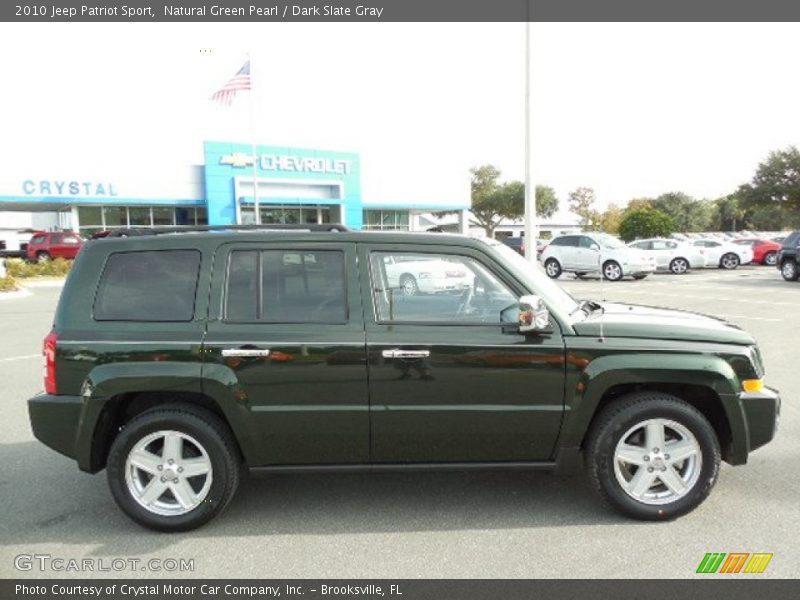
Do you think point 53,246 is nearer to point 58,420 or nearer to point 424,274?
point 58,420

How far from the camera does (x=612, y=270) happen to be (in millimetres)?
20125

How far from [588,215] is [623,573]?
7984 cm

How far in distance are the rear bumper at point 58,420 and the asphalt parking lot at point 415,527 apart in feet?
1.72

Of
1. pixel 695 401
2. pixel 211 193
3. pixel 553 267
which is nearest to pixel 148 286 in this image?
pixel 695 401

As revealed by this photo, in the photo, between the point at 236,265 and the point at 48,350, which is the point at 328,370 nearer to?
the point at 236,265

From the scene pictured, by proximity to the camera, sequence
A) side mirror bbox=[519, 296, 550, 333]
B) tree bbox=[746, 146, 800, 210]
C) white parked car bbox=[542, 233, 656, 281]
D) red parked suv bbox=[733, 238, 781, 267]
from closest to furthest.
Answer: side mirror bbox=[519, 296, 550, 333] < white parked car bbox=[542, 233, 656, 281] < red parked suv bbox=[733, 238, 781, 267] < tree bbox=[746, 146, 800, 210]

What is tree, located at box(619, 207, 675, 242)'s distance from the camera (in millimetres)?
34625

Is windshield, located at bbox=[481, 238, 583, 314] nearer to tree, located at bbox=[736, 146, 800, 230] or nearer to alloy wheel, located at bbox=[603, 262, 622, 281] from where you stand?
alloy wheel, located at bbox=[603, 262, 622, 281]

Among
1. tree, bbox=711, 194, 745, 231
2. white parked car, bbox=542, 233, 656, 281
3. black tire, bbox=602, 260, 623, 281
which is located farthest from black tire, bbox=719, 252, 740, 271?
tree, bbox=711, 194, 745, 231

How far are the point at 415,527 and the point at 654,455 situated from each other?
1.51 meters

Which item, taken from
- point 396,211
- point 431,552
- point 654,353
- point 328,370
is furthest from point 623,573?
point 396,211

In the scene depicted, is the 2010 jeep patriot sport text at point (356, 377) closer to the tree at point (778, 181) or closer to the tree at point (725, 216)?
the tree at point (778, 181)

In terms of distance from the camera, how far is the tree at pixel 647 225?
34.6m

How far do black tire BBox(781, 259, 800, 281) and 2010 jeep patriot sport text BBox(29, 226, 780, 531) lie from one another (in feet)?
60.3
